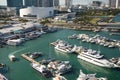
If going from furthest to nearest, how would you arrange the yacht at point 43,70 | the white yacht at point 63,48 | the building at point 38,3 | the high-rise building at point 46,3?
the high-rise building at point 46,3, the building at point 38,3, the white yacht at point 63,48, the yacht at point 43,70

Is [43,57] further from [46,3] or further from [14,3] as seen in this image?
[14,3]

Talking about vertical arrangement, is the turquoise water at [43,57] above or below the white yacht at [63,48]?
below

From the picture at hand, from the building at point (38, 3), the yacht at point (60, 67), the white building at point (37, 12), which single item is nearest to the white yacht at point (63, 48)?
the yacht at point (60, 67)

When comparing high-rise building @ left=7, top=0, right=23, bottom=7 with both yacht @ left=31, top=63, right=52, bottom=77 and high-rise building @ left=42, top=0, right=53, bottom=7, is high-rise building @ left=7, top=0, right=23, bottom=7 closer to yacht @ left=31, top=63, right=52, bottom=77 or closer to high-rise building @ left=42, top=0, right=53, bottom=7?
high-rise building @ left=42, top=0, right=53, bottom=7

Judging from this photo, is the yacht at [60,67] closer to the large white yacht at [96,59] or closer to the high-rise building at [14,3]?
the large white yacht at [96,59]

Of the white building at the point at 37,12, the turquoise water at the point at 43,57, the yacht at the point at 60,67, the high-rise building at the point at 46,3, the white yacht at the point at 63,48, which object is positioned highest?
the high-rise building at the point at 46,3

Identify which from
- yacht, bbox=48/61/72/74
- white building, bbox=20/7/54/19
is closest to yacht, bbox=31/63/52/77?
yacht, bbox=48/61/72/74

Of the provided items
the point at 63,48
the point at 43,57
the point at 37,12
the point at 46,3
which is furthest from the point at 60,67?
the point at 46,3

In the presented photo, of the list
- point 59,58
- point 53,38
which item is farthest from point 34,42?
point 59,58
